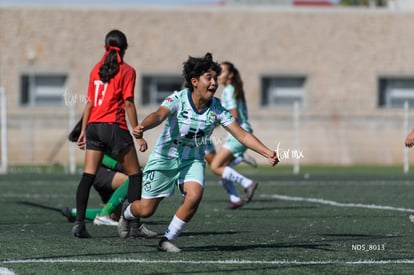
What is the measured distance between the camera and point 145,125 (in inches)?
356

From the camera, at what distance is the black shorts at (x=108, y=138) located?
35.2 feet

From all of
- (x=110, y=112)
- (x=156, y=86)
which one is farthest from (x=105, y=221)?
(x=156, y=86)

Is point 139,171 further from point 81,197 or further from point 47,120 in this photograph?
point 47,120

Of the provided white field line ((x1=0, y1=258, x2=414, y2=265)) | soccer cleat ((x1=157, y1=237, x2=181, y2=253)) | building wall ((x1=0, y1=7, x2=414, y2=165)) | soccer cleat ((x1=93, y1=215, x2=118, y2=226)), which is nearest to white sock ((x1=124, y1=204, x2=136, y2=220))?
soccer cleat ((x1=157, y1=237, x2=181, y2=253))

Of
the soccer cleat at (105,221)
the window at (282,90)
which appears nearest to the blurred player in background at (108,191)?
the soccer cleat at (105,221)

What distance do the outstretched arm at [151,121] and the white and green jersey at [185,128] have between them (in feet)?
0.38

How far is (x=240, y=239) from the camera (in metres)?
10.6

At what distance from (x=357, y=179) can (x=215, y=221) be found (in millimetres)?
10944

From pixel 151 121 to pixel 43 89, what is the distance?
3070 cm

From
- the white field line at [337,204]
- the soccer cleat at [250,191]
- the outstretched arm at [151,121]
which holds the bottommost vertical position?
the white field line at [337,204]

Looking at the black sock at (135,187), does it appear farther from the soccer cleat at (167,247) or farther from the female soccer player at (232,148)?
the female soccer player at (232,148)

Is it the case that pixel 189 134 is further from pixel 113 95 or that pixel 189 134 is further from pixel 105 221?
pixel 105 221

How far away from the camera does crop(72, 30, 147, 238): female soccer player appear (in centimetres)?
1073

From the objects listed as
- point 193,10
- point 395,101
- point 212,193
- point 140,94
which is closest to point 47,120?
point 140,94
